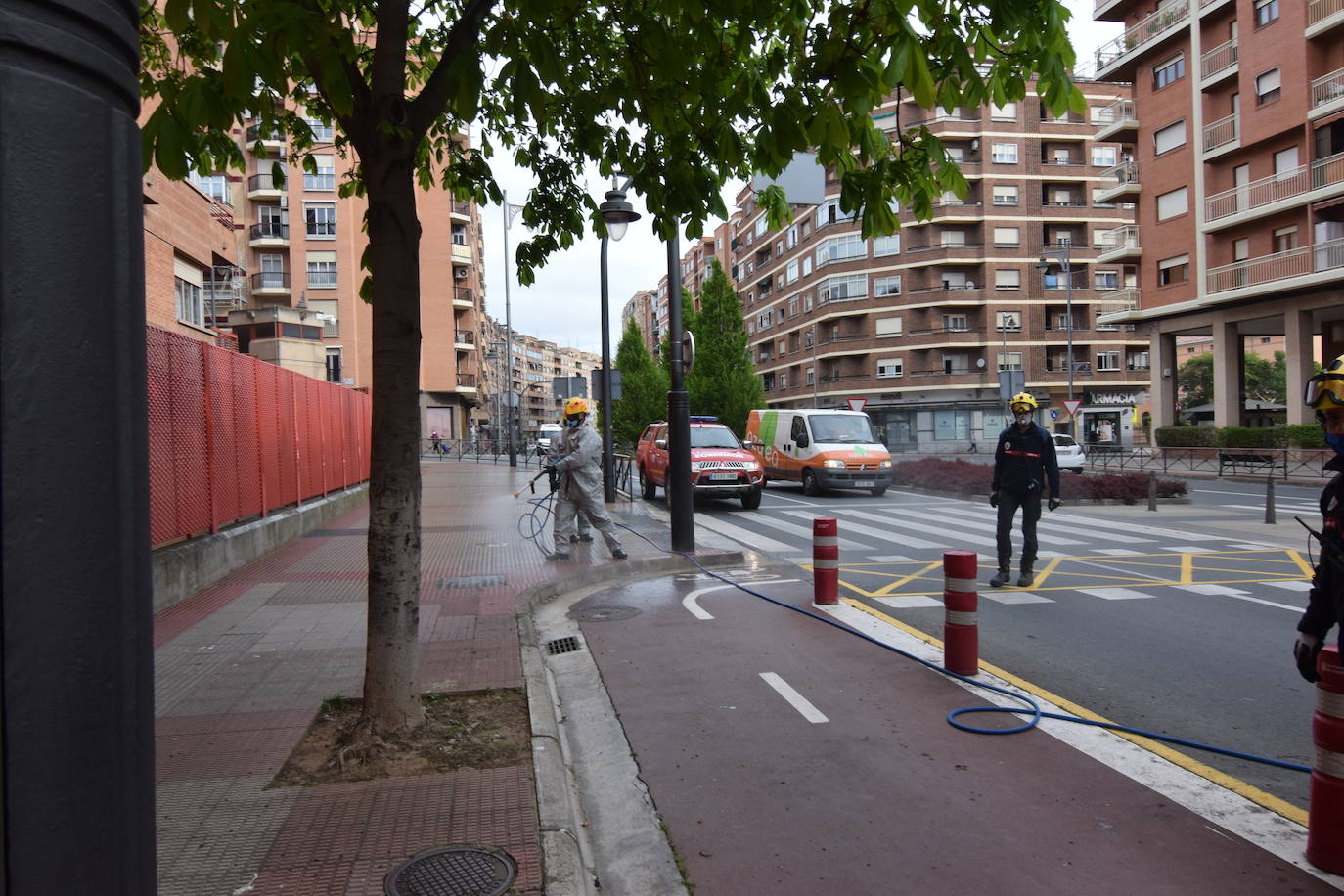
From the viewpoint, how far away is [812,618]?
24.1ft

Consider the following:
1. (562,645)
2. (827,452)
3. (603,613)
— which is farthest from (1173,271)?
(562,645)

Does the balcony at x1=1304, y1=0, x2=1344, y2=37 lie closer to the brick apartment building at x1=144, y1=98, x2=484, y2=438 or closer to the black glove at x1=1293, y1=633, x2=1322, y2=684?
the black glove at x1=1293, y1=633, x2=1322, y2=684

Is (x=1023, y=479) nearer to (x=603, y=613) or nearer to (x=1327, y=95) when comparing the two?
(x=603, y=613)

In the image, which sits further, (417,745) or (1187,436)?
(1187,436)

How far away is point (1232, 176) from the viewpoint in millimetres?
32500

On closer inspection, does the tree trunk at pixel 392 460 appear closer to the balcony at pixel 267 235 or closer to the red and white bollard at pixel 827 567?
the red and white bollard at pixel 827 567

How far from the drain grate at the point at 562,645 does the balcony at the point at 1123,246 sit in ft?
124

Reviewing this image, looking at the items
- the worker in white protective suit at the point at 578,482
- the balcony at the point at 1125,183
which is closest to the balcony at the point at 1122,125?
the balcony at the point at 1125,183

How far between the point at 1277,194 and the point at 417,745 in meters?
35.6

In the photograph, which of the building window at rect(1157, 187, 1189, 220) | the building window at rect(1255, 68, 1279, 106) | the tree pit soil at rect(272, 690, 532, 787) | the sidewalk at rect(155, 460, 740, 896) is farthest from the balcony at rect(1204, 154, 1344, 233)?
the tree pit soil at rect(272, 690, 532, 787)

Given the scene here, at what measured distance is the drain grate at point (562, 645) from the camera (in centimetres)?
652

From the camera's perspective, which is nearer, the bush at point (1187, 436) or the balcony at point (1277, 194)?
the balcony at point (1277, 194)

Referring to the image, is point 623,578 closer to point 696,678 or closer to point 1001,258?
point 696,678

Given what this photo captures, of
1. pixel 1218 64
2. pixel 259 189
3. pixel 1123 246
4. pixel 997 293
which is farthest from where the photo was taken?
pixel 997 293
